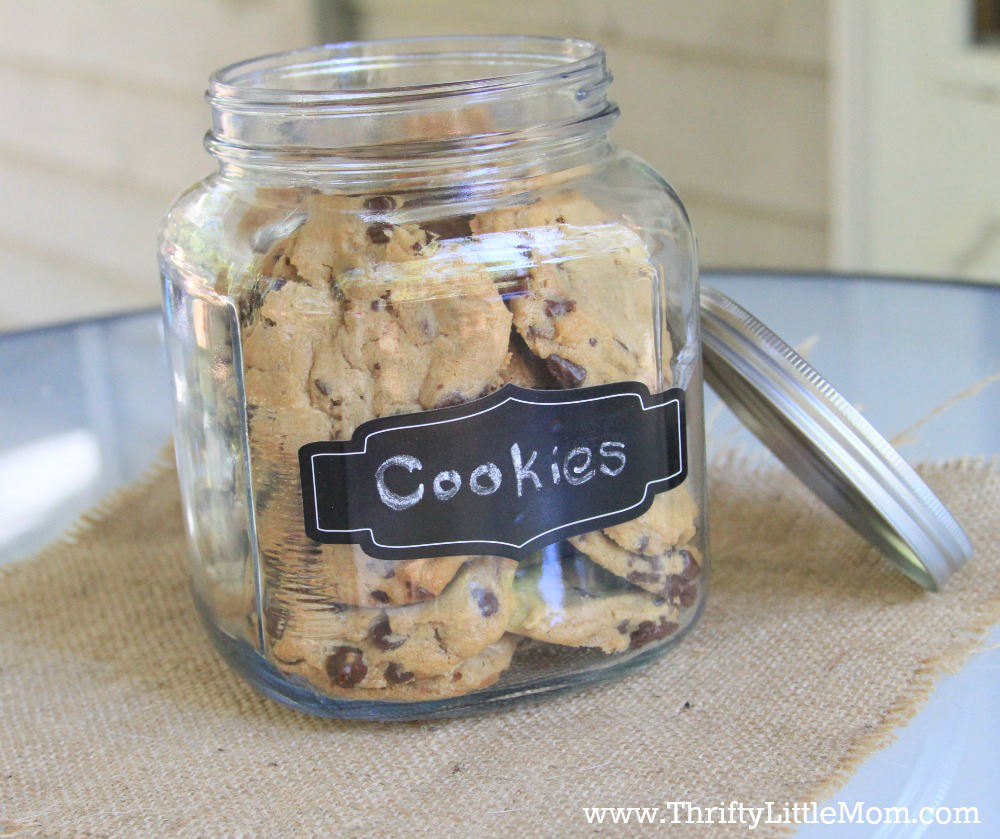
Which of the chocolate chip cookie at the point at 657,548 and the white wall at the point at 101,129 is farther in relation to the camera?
the white wall at the point at 101,129

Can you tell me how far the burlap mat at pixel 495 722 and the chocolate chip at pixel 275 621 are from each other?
0.05 m

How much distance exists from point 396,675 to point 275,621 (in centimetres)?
7

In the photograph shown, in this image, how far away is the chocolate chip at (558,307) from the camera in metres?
0.61

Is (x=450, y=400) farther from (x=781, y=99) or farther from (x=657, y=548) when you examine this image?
(x=781, y=99)

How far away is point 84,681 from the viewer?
2.40ft

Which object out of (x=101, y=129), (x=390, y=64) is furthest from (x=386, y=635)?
(x=101, y=129)

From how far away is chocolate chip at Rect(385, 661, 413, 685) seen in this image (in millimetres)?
627

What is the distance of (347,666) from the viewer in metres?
0.63

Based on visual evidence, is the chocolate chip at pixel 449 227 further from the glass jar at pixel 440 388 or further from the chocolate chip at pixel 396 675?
the chocolate chip at pixel 396 675

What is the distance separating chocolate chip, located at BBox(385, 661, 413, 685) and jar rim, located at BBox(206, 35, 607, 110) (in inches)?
11.3

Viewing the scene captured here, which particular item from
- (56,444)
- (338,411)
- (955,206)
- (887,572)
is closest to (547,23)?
(955,206)

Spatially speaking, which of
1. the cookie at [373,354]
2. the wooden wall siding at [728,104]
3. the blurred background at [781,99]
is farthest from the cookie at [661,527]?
the wooden wall siding at [728,104]

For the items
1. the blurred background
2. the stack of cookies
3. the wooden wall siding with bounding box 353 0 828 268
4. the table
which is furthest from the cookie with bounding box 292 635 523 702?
the wooden wall siding with bounding box 353 0 828 268

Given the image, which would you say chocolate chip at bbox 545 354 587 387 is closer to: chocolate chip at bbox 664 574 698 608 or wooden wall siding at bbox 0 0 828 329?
chocolate chip at bbox 664 574 698 608
